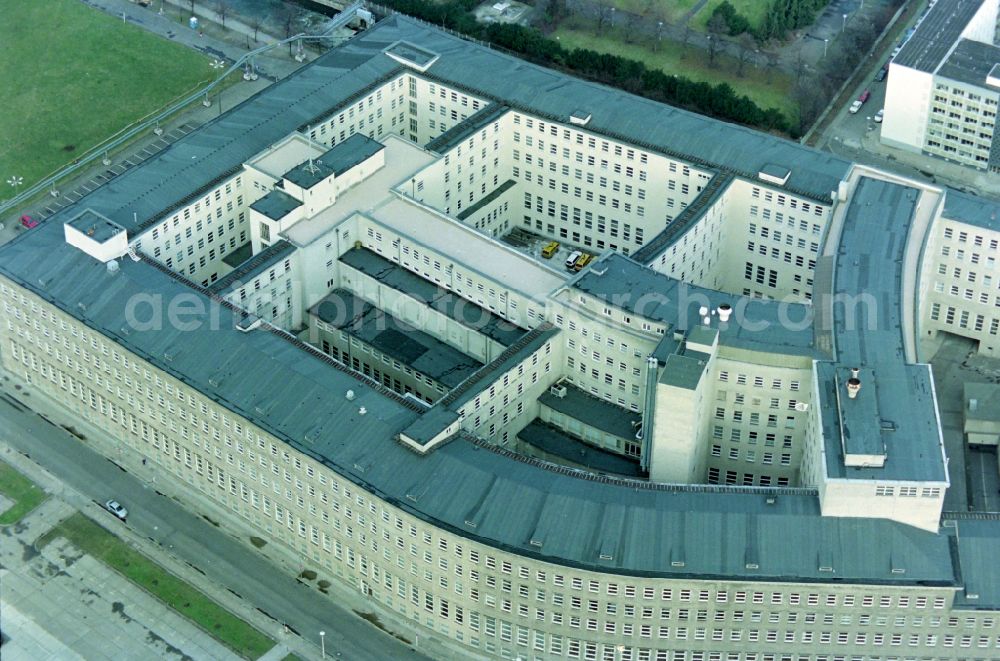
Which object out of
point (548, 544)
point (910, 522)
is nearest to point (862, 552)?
point (910, 522)

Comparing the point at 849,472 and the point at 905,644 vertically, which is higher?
the point at 849,472

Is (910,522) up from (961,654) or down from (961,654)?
up

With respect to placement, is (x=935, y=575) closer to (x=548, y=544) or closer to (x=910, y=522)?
(x=910, y=522)

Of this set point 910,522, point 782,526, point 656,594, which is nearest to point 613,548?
point 656,594

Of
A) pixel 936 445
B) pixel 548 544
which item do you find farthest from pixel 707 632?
pixel 936 445

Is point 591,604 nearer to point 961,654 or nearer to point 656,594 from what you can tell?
point 656,594

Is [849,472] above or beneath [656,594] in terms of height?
above

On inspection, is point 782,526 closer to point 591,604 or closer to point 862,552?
point 862,552
